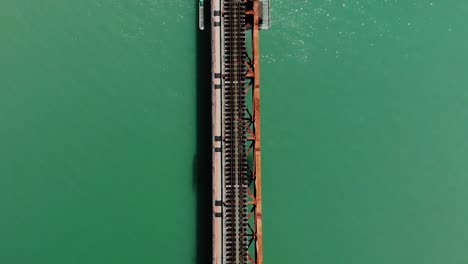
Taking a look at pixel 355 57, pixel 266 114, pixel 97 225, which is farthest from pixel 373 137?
pixel 97 225

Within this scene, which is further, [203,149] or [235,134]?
[203,149]

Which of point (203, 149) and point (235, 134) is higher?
point (235, 134)

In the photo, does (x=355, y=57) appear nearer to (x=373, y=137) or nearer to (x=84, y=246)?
(x=373, y=137)

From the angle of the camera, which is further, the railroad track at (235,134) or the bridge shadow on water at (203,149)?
the bridge shadow on water at (203,149)

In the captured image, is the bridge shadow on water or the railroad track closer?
the railroad track
